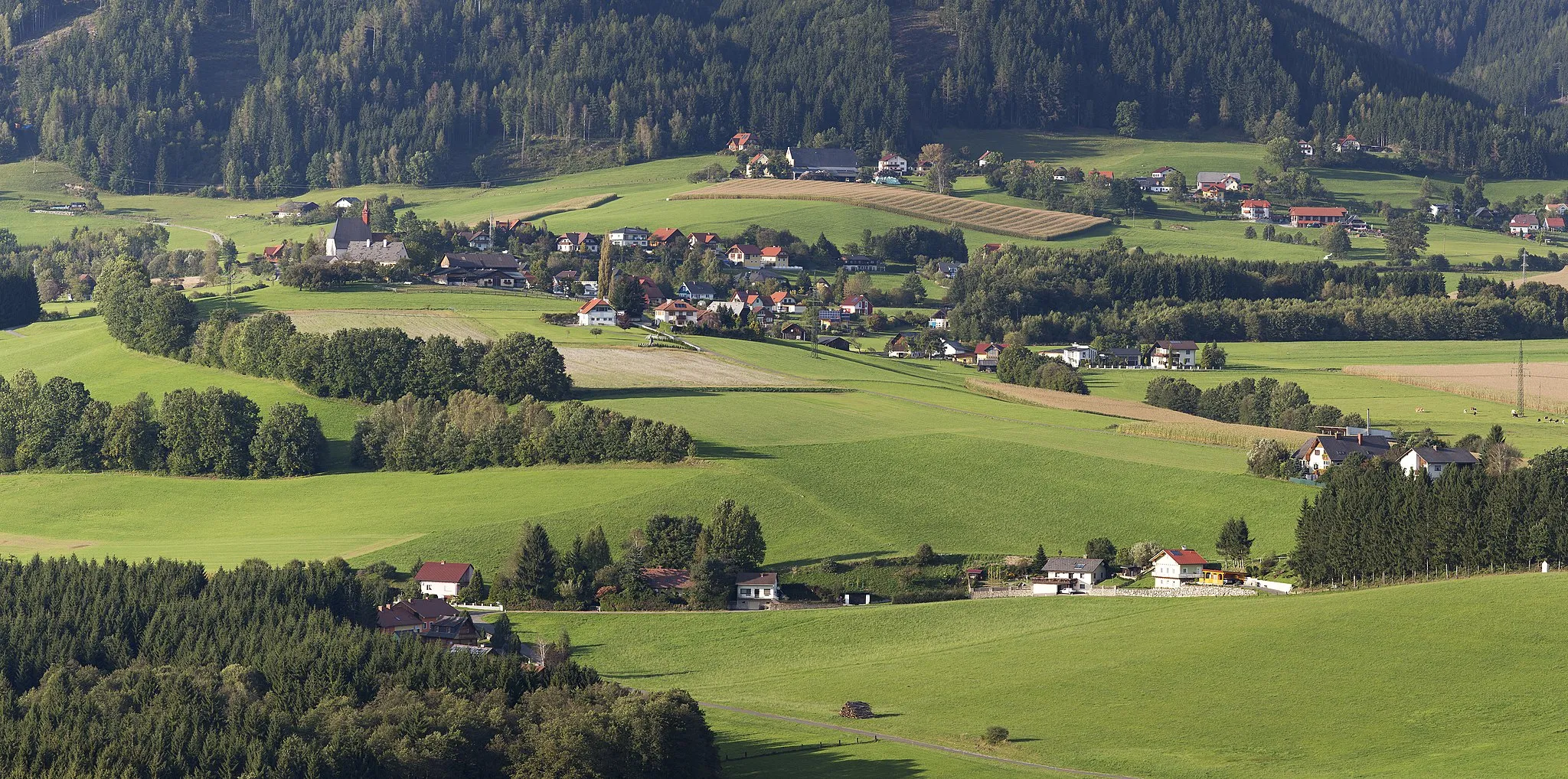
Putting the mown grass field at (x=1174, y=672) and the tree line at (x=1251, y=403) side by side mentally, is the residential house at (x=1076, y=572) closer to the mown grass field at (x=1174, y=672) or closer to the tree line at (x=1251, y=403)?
the mown grass field at (x=1174, y=672)

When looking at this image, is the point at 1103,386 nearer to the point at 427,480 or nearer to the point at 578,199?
the point at 427,480

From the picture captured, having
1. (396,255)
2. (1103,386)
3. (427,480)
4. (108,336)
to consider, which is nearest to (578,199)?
(396,255)

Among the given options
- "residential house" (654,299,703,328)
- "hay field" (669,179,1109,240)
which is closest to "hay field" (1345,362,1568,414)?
"residential house" (654,299,703,328)

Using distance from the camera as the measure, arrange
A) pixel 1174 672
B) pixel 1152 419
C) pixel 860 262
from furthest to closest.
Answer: pixel 860 262, pixel 1152 419, pixel 1174 672

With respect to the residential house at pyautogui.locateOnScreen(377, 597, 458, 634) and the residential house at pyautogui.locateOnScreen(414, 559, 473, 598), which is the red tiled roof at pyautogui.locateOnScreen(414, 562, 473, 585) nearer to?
the residential house at pyautogui.locateOnScreen(414, 559, 473, 598)

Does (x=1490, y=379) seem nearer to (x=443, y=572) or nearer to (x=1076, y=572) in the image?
(x=1076, y=572)

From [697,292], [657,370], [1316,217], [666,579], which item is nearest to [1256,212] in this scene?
[1316,217]
